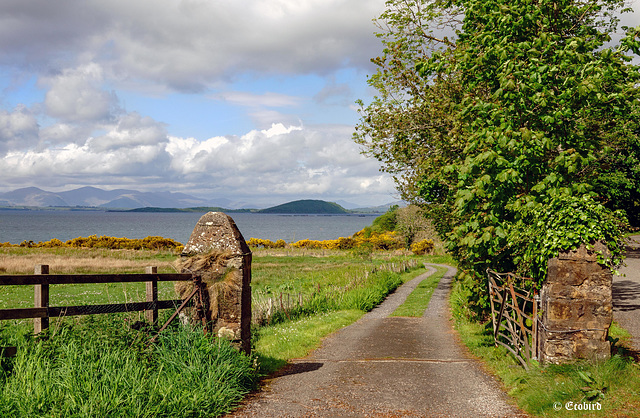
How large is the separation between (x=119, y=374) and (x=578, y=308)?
248 inches

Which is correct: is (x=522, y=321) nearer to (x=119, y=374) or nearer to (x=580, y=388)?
(x=580, y=388)

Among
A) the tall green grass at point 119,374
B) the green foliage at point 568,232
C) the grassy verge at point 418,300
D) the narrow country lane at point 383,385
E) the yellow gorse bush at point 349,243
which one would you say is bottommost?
the grassy verge at point 418,300

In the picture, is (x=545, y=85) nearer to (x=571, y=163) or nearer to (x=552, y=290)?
(x=571, y=163)

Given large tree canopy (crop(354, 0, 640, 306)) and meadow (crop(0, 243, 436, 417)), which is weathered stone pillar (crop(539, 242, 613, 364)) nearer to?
large tree canopy (crop(354, 0, 640, 306))

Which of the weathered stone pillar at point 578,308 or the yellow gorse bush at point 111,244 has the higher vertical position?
the weathered stone pillar at point 578,308

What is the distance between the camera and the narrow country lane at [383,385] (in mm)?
6508

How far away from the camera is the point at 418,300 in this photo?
79.2 feet

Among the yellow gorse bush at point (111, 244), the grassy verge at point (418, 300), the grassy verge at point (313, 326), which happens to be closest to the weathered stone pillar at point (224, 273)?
the grassy verge at point (313, 326)

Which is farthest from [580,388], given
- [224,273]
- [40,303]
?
[40,303]

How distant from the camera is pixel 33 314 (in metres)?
5.91

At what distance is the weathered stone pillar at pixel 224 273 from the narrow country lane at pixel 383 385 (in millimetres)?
1158

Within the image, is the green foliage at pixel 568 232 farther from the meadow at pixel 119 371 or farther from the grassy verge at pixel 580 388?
the meadow at pixel 119 371

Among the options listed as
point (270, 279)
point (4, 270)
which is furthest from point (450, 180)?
point (4, 270)

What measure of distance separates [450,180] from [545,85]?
13.0 feet
